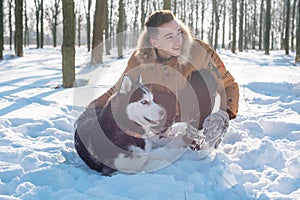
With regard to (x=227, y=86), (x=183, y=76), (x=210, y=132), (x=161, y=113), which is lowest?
(x=210, y=132)

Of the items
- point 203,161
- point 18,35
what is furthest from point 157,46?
point 18,35

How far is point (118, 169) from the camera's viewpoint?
106 inches

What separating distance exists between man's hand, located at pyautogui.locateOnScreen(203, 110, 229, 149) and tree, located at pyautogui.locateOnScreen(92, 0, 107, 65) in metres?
8.09

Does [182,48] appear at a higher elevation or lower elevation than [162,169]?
higher

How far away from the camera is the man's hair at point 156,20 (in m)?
3.04

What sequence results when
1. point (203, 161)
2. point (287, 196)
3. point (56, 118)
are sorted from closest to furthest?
point (287, 196)
point (203, 161)
point (56, 118)

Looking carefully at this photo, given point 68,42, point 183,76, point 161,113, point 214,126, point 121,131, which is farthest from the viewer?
point 68,42

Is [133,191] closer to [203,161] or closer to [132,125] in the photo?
[132,125]

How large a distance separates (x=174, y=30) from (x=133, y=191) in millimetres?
1474

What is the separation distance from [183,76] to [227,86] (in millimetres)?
450

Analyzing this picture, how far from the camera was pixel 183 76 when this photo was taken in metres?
Result: 3.26

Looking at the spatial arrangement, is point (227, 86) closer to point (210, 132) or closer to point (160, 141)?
point (210, 132)

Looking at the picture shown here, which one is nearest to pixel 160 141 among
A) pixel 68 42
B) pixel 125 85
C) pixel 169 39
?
pixel 125 85

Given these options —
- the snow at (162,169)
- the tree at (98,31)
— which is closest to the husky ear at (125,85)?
the snow at (162,169)
